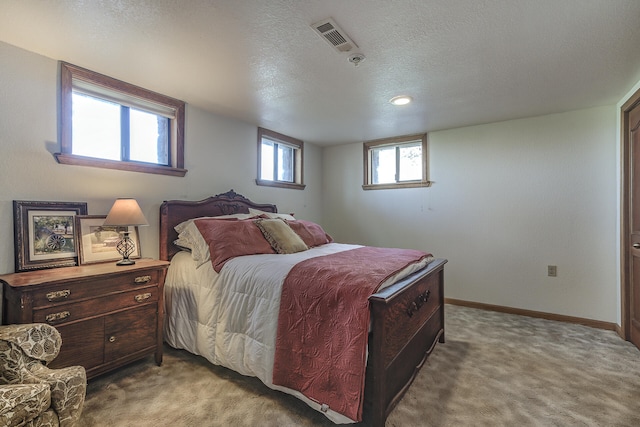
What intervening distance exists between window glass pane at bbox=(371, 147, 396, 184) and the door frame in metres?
2.35

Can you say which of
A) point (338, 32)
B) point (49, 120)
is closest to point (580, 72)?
point (338, 32)

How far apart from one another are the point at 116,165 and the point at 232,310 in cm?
155

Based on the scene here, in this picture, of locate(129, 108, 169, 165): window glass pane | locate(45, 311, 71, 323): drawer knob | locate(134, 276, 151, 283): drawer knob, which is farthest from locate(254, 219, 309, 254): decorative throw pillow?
locate(45, 311, 71, 323): drawer knob

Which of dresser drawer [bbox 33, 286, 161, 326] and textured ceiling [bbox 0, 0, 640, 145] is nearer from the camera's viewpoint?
textured ceiling [bbox 0, 0, 640, 145]

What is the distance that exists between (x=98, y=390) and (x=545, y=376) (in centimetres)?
304

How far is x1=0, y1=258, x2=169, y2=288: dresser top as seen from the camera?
66.9 inches

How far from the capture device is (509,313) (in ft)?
11.3

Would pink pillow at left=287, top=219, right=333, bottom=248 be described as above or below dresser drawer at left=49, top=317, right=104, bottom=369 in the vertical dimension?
above

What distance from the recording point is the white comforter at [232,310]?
73.4 inches

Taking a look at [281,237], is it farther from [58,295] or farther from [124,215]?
[58,295]

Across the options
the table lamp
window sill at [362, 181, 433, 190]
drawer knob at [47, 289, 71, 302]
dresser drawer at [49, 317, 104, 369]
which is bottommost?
dresser drawer at [49, 317, 104, 369]

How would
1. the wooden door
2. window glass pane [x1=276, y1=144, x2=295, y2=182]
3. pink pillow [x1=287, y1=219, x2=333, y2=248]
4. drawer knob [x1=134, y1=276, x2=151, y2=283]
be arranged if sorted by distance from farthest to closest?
window glass pane [x1=276, y1=144, x2=295, y2=182] < pink pillow [x1=287, y1=219, x2=333, y2=248] < the wooden door < drawer knob [x1=134, y1=276, x2=151, y2=283]

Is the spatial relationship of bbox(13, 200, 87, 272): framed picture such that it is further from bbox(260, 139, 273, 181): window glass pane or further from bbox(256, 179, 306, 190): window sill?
bbox(260, 139, 273, 181): window glass pane

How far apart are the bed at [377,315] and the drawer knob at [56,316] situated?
0.75 m
